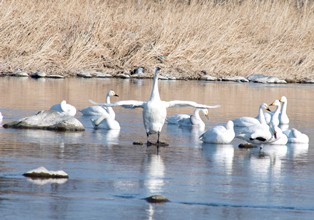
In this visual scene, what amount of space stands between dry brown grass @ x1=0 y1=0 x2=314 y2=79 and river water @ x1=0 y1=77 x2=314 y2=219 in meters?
11.6

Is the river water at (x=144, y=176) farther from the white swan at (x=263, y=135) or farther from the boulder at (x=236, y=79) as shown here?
the boulder at (x=236, y=79)

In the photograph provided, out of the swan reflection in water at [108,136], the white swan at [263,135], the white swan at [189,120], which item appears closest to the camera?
the white swan at [263,135]

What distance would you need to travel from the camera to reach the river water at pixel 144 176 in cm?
816

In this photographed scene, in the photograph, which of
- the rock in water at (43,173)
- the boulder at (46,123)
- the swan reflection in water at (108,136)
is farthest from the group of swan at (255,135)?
the rock in water at (43,173)

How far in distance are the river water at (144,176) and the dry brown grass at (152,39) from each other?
11.6m

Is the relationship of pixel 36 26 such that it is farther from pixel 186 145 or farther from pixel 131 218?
pixel 131 218

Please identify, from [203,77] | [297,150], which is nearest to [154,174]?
[297,150]

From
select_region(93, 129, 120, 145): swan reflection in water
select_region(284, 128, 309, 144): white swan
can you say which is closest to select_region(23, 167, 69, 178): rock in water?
select_region(93, 129, 120, 145): swan reflection in water

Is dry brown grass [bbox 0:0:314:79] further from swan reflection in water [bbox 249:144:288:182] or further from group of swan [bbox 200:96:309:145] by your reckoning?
swan reflection in water [bbox 249:144:288:182]

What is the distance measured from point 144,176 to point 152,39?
69.4 feet

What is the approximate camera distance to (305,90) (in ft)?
90.5

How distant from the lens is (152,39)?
3100 cm

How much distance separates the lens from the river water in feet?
26.8

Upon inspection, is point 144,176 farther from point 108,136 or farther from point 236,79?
point 236,79
